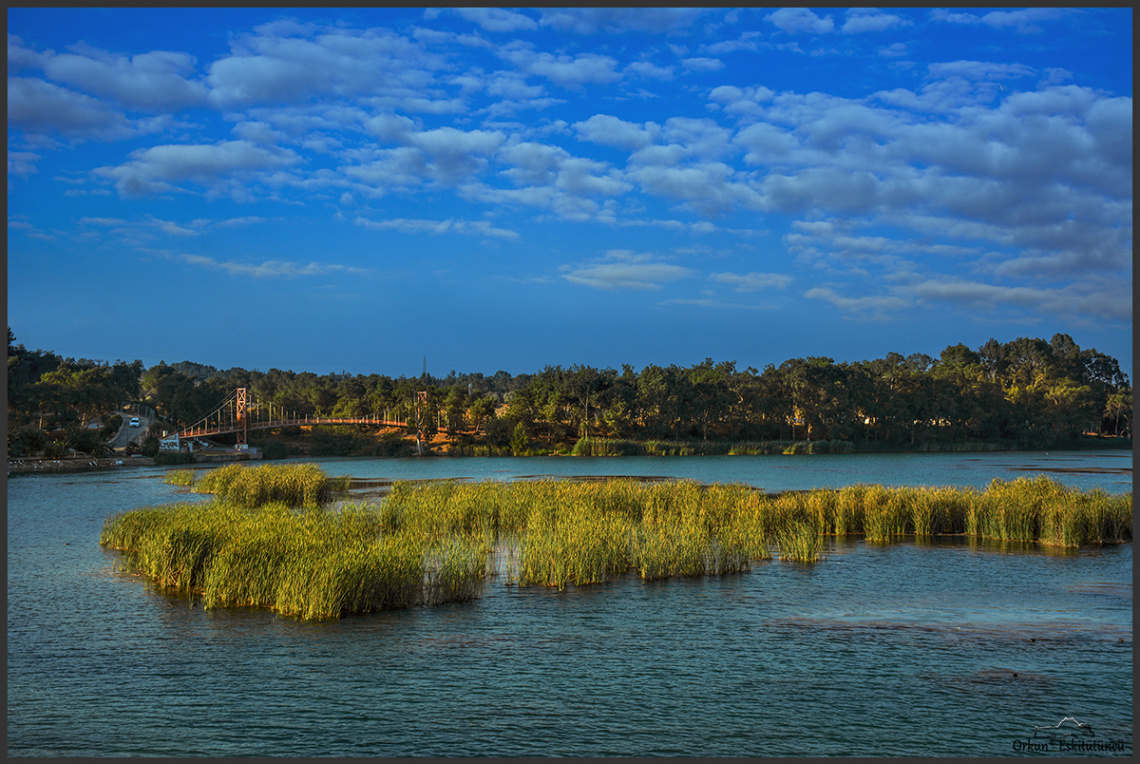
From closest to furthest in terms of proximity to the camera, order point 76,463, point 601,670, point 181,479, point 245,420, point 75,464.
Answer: point 601,670 < point 181,479 < point 75,464 < point 76,463 < point 245,420

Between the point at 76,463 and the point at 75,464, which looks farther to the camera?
the point at 76,463

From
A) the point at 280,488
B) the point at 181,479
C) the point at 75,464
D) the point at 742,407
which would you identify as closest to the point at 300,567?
the point at 280,488

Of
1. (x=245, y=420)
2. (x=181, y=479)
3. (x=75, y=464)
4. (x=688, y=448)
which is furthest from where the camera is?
(x=245, y=420)

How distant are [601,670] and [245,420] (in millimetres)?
92544

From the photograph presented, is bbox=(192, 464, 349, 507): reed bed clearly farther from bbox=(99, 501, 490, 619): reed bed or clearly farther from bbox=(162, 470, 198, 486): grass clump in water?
bbox=(99, 501, 490, 619): reed bed

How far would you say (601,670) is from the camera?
11.7 metres

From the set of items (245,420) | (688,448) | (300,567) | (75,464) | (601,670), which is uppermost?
(245,420)

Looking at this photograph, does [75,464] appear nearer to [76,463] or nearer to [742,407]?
[76,463]

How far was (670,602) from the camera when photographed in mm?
15719

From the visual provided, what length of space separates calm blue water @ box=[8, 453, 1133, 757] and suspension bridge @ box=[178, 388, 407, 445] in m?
86.0

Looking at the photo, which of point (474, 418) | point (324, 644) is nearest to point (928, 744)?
point (324, 644)

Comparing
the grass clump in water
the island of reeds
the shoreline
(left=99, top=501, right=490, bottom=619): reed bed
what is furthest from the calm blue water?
the shoreline

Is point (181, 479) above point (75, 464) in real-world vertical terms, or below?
below

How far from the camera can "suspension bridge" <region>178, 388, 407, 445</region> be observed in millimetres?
97850
